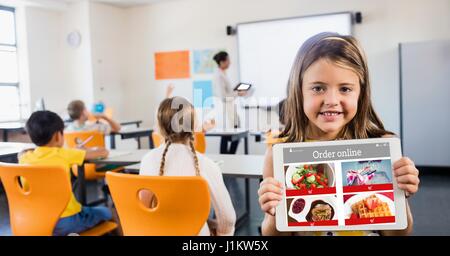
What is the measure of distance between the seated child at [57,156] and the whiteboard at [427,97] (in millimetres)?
2539

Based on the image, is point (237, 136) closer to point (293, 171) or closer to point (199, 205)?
point (199, 205)

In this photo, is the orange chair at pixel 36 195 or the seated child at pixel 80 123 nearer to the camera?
the orange chair at pixel 36 195

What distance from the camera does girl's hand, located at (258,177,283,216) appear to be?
40 cm

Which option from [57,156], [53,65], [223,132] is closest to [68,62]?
[53,65]

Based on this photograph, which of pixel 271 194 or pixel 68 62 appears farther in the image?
pixel 68 62

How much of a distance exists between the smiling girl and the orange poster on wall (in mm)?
3975

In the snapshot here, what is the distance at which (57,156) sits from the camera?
145 centimetres

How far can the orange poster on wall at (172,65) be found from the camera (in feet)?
14.7

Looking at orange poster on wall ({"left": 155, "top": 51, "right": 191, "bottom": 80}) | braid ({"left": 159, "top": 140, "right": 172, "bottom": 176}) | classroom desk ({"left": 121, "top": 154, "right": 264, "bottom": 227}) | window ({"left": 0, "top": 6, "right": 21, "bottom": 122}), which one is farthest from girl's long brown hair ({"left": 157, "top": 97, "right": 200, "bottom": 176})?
orange poster on wall ({"left": 155, "top": 51, "right": 191, "bottom": 80})

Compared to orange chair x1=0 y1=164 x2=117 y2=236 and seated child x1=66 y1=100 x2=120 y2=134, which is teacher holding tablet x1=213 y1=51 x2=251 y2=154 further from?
seated child x1=66 y1=100 x2=120 y2=134

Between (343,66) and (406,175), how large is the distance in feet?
0.51

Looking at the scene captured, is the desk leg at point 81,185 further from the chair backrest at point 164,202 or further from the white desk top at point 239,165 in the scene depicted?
the chair backrest at point 164,202

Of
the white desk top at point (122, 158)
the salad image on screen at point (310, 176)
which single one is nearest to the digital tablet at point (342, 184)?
the salad image on screen at point (310, 176)

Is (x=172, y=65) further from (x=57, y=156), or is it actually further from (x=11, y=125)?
(x=11, y=125)
